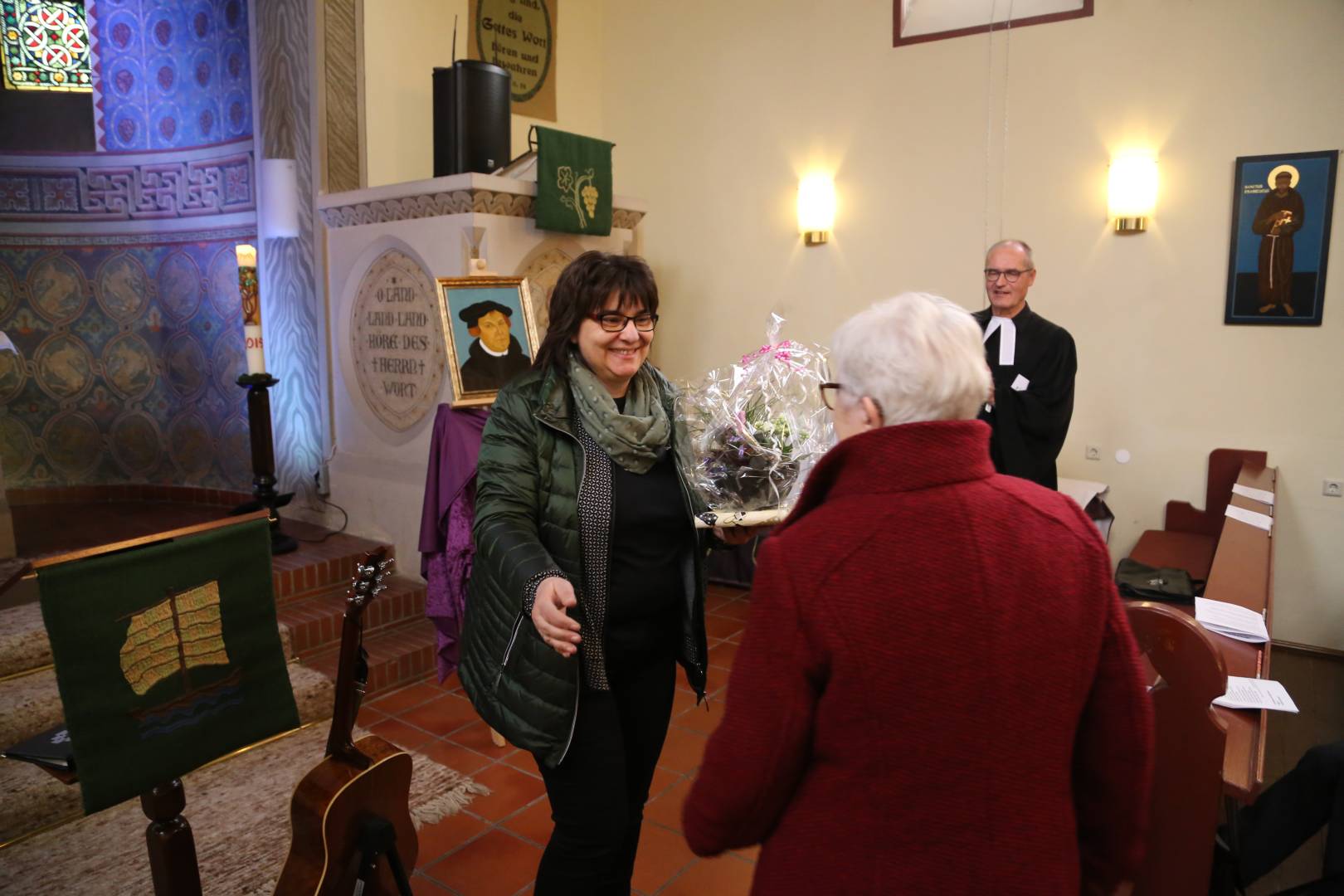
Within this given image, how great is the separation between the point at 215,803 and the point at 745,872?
1753mm

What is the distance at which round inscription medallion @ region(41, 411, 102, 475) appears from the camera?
545 cm

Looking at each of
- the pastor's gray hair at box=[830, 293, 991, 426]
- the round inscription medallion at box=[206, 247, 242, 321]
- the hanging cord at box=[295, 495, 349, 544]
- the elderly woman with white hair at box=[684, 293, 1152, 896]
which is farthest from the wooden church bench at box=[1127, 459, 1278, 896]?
the round inscription medallion at box=[206, 247, 242, 321]

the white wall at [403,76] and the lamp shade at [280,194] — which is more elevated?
the white wall at [403,76]

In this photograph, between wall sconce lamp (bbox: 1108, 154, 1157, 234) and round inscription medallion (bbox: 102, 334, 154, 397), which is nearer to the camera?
wall sconce lamp (bbox: 1108, 154, 1157, 234)

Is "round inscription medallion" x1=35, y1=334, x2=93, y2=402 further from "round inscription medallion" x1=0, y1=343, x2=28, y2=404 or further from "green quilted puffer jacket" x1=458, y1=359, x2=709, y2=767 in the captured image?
"green quilted puffer jacket" x1=458, y1=359, x2=709, y2=767

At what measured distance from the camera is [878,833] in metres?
1.03

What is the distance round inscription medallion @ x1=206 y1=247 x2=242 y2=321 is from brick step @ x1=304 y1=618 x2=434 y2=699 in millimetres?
2355

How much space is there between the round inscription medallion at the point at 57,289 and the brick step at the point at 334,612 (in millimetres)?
2709

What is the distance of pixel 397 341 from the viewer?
4477mm

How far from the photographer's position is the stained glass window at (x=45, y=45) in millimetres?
5227

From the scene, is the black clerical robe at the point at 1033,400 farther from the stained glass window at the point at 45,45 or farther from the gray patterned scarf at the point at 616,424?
the stained glass window at the point at 45,45

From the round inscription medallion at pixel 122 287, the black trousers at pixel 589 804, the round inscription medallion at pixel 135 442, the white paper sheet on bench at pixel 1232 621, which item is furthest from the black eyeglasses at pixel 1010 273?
the round inscription medallion at pixel 135 442

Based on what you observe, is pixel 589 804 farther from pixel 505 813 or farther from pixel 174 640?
pixel 505 813

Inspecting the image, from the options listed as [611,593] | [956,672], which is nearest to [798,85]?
[611,593]
